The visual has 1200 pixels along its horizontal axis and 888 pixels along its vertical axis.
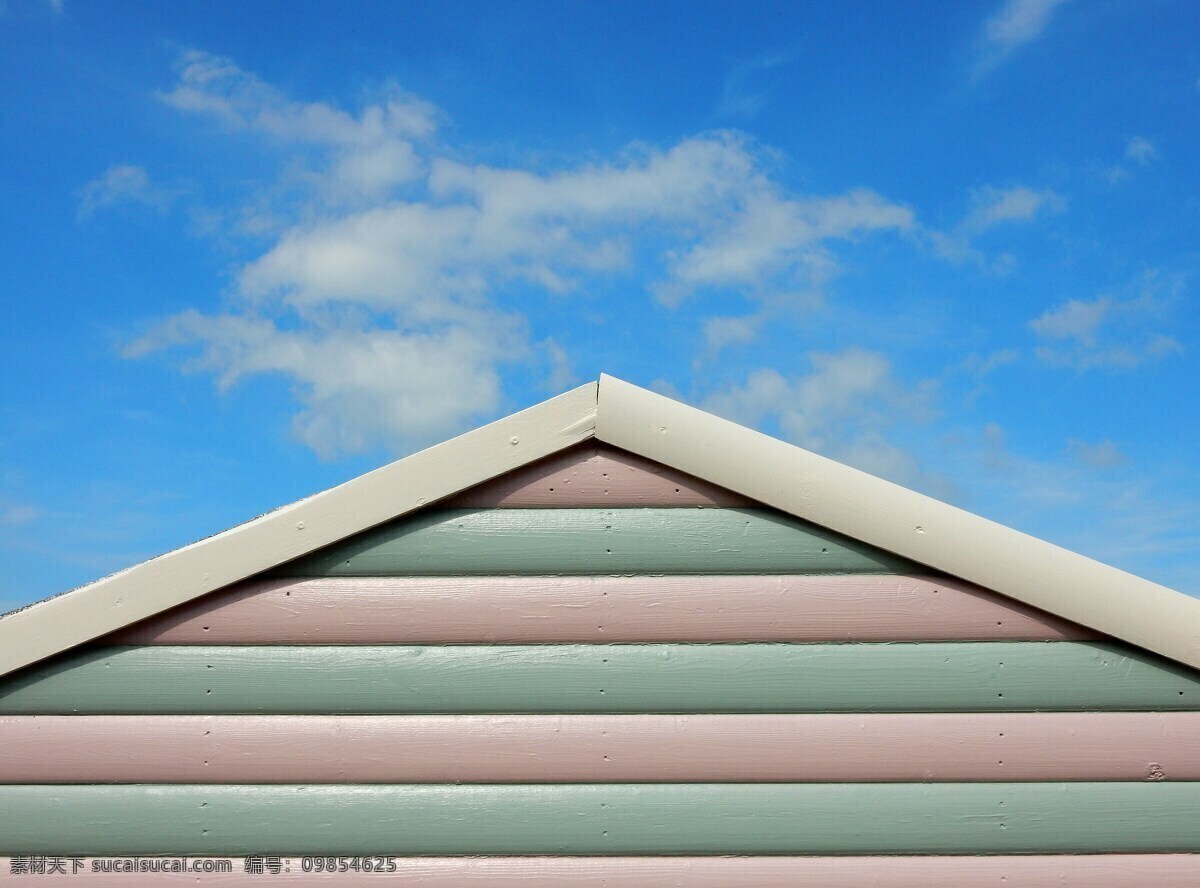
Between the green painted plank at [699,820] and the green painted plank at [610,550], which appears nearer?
the green painted plank at [699,820]

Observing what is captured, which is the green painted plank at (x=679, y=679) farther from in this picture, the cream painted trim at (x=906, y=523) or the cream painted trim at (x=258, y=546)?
the cream painted trim at (x=258, y=546)

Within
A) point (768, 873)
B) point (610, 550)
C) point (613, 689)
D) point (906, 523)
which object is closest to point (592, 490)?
point (610, 550)

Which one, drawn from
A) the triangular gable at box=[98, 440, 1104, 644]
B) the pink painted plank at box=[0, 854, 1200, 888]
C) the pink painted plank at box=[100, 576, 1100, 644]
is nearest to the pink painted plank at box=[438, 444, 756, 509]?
the triangular gable at box=[98, 440, 1104, 644]

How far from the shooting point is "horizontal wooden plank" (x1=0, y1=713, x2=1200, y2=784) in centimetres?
274

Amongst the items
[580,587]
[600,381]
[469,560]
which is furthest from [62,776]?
[600,381]

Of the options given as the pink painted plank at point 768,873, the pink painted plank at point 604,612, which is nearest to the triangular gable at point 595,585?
the pink painted plank at point 604,612

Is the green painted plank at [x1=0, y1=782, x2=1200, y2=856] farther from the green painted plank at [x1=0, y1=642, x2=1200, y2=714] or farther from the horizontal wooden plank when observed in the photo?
the green painted plank at [x1=0, y1=642, x2=1200, y2=714]

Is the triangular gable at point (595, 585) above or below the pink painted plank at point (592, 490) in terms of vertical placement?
below

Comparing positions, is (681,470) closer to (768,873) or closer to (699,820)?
(699,820)

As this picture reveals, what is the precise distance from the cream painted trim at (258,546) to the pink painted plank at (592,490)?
70 mm

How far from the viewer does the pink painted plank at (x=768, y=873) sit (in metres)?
2.70

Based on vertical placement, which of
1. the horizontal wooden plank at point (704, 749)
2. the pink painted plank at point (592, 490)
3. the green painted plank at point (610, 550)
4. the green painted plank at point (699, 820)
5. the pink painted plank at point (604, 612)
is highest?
the pink painted plank at point (592, 490)

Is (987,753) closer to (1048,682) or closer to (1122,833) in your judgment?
(1048,682)

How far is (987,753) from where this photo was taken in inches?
108
